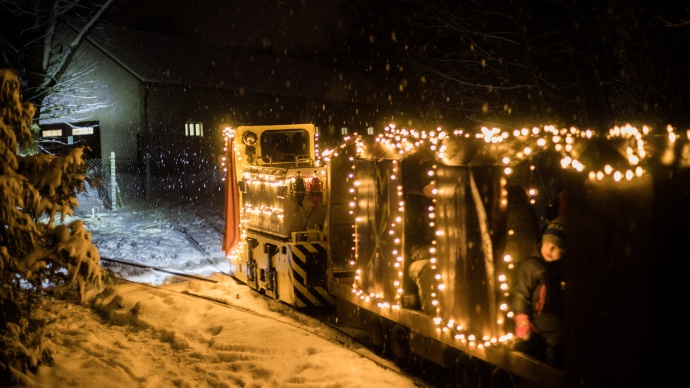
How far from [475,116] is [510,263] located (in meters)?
14.9

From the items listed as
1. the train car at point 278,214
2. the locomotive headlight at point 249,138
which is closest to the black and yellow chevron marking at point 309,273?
the train car at point 278,214

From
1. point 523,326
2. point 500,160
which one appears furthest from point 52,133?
point 523,326

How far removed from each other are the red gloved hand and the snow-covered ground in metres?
1.86

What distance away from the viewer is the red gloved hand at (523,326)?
241 inches

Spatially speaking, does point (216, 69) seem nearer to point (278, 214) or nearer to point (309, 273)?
point (278, 214)

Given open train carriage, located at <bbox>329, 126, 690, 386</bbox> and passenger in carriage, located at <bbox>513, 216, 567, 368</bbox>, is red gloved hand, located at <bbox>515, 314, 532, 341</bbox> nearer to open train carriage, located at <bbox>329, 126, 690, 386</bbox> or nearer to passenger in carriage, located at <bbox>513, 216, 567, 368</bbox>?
passenger in carriage, located at <bbox>513, 216, 567, 368</bbox>

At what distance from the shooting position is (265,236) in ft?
41.5

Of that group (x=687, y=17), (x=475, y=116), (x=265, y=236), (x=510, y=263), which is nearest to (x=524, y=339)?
(x=510, y=263)

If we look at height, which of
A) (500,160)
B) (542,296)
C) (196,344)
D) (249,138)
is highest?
(249,138)

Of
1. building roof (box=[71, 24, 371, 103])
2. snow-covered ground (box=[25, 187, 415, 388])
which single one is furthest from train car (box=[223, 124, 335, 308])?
building roof (box=[71, 24, 371, 103])

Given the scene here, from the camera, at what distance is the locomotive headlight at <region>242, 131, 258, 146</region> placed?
13984 mm

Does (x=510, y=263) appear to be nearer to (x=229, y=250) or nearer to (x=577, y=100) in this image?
(x=229, y=250)

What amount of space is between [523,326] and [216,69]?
34635 millimetres

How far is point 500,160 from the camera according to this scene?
6305mm
